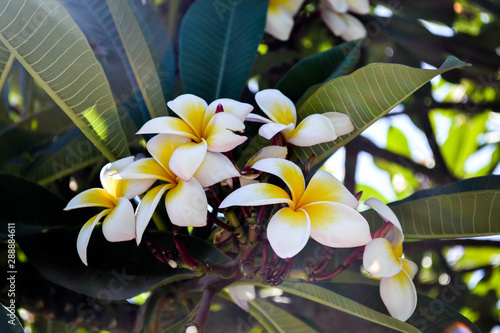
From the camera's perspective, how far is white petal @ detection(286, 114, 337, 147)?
0.64 m

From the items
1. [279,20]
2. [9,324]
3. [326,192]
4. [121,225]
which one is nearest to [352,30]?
[279,20]

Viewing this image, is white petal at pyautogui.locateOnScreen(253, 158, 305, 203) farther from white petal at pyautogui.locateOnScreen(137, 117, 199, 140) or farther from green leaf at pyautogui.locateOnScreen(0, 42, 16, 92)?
green leaf at pyautogui.locateOnScreen(0, 42, 16, 92)

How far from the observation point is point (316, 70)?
0.89 meters

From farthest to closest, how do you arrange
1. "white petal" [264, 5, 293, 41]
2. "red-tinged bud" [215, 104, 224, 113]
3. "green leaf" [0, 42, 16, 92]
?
"white petal" [264, 5, 293, 41], "green leaf" [0, 42, 16, 92], "red-tinged bud" [215, 104, 224, 113]

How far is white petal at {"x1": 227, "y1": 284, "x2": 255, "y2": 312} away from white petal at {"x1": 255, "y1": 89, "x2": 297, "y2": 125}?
0.91ft

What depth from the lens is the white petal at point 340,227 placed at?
0.57 metres

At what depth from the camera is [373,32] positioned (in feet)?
4.84

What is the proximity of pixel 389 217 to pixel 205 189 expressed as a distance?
0.23 m

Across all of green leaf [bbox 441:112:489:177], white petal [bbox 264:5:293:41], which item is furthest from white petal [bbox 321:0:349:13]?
green leaf [bbox 441:112:489:177]

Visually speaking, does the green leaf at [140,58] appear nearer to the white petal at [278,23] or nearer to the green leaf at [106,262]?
the green leaf at [106,262]

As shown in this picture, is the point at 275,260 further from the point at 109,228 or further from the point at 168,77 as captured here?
the point at 168,77

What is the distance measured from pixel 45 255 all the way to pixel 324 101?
0.51m

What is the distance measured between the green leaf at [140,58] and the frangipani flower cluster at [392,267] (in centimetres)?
36

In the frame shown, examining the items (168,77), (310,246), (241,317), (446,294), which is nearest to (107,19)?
(168,77)
